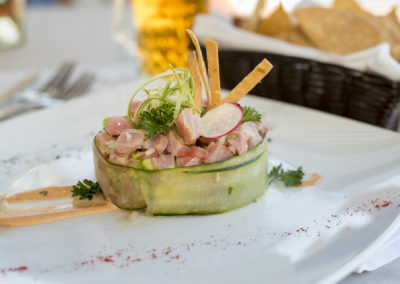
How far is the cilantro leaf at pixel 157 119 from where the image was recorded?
2.03 m

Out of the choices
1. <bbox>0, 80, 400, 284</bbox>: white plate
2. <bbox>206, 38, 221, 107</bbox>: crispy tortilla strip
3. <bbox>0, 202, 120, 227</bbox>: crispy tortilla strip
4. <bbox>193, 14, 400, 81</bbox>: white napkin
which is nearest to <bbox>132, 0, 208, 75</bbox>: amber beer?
<bbox>193, 14, 400, 81</bbox>: white napkin

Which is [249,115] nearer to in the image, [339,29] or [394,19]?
[339,29]

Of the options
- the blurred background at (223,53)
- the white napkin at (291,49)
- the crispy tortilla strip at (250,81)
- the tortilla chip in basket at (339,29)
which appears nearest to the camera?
the crispy tortilla strip at (250,81)

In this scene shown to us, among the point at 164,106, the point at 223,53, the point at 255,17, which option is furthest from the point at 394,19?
the point at 164,106

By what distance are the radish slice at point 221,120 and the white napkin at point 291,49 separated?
38.4 inches

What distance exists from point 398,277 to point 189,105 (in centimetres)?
106

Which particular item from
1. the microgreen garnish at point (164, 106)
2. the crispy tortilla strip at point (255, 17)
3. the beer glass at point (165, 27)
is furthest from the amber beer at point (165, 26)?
the microgreen garnish at point (164, 106)

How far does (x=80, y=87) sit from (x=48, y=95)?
258mm

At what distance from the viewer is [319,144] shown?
8.53 ft

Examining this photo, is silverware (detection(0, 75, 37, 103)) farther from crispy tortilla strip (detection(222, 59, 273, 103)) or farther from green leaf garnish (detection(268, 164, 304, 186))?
green leaf garnish (detection(268, 164, 304, 186))

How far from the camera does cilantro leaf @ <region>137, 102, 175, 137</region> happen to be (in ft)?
6.67

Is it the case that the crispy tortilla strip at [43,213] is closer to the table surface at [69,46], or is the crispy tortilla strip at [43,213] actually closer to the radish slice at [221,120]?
the radish slice at [221,120]

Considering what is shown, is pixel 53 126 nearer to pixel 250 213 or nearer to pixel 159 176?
pixel 159 176

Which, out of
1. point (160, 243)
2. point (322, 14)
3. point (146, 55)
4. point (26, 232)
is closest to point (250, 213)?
point (160, 243)
